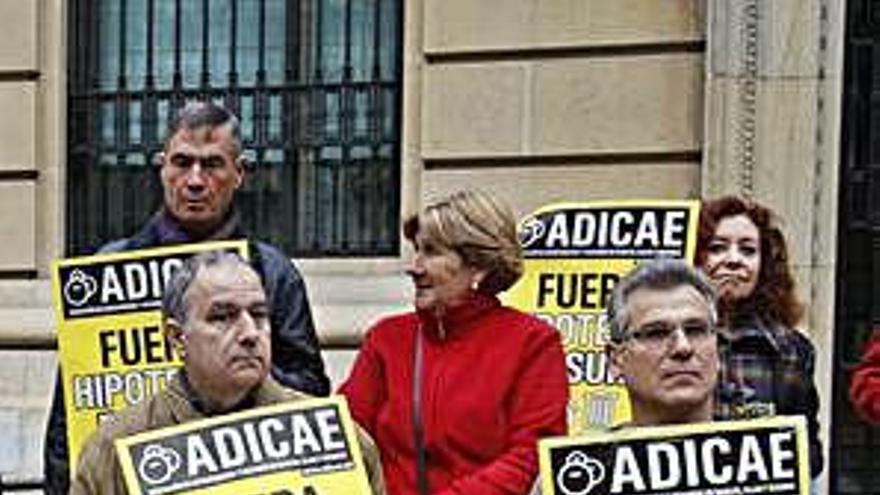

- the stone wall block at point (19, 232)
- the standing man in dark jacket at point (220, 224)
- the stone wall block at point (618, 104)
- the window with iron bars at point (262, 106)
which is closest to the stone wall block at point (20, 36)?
the window with iron bars at point (262, 106)

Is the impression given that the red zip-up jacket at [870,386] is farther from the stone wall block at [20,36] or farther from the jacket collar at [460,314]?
the stone wall block at [20,36]

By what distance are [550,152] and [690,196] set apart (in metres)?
0.72

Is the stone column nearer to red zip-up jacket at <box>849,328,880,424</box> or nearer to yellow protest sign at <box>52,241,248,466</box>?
red zip-up jacket at <box>849,328,880,424</box>

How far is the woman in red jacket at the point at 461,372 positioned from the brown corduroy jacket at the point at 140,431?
1.30 ft

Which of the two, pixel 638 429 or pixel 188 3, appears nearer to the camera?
pixel 638 429

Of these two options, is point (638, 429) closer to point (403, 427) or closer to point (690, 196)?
point (403, 427)

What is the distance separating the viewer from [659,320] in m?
3.15

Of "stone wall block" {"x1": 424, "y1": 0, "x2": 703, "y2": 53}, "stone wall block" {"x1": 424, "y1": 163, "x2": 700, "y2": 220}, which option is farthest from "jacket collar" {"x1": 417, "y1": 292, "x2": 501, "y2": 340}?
"stone wall block" {"x1": 424, "y1": 0, "x2": 703, "y2": 53}

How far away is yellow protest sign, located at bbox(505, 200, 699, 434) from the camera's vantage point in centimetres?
481

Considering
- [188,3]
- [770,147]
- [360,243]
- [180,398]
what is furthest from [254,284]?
[188,3]

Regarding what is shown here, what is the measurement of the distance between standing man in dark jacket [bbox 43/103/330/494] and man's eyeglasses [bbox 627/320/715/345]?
A: 3.90ft

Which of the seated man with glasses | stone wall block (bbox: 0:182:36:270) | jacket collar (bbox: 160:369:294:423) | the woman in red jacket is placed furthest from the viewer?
stone wall block (bbox: 0:182:36:270)

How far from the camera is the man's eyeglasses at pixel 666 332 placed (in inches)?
124

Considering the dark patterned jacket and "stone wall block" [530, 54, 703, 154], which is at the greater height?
"stone wall block" [530, 54, 703, 154]
